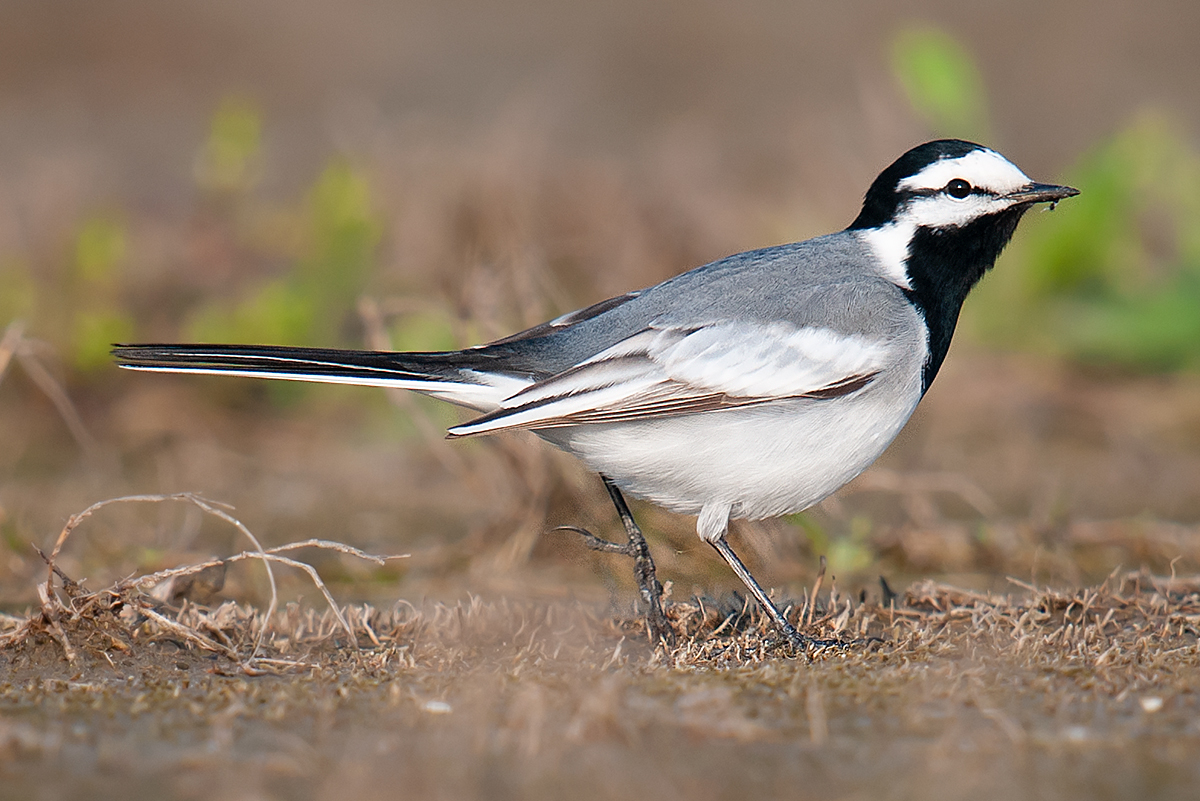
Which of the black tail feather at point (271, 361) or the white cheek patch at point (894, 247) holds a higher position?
the white cheek patch at point (894, 247)

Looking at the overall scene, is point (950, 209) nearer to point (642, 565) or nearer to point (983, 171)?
point (983, 171)

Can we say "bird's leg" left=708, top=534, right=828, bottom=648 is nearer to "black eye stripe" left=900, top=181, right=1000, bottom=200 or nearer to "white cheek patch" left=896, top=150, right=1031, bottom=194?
"black eye stripe" left=900, top=181, right=1000, bottom=200

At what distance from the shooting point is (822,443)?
454cm

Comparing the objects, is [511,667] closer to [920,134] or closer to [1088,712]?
[1088,712]

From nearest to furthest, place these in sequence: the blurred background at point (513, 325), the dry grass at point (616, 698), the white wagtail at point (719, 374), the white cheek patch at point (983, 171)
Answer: the dry grass at point (616, 698), the white wagtail at point (719, 374), the white cheek patch at point (983, 171), the blurred background at point (513, 325)

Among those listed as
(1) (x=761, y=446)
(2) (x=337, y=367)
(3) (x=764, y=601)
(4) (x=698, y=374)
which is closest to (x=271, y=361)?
(2) (x=337, y=367)

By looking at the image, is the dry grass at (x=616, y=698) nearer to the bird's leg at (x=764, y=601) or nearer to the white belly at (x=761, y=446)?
the bird's leg at (x=764, y=601)

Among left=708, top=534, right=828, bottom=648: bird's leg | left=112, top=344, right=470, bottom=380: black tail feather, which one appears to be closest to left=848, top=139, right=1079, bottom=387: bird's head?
left=708, top=534, right=828, bottom=648: bird's leg

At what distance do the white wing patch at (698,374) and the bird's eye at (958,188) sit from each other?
76 cm

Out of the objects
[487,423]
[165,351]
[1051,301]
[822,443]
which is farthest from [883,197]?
[1051,301]

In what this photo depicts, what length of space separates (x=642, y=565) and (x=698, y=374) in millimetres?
727

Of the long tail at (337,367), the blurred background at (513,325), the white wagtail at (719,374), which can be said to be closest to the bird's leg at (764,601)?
the white wagtail at (719,374)

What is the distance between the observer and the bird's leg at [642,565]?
440 cm

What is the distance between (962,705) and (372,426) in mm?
4896
